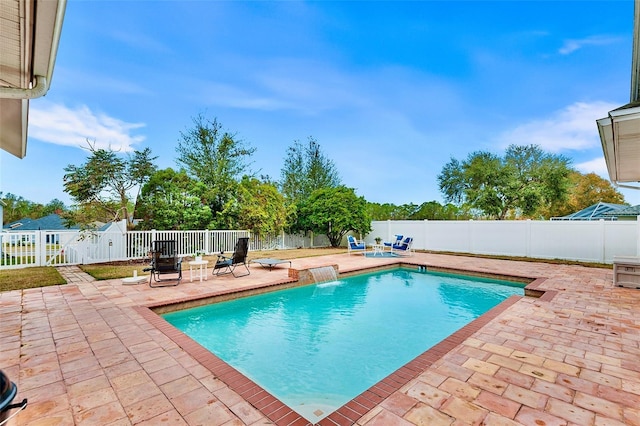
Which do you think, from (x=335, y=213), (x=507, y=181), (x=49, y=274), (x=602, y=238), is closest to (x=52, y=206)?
(x=49, y=274)

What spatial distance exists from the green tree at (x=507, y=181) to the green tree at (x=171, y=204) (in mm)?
17787

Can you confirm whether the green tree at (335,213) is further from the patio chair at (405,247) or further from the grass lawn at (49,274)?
the grass lawn at (49,274)

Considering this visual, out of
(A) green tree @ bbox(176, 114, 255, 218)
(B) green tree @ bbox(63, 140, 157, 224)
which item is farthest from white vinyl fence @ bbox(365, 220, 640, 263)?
(B) green tree @ bbox(63, 140, 157, 224)

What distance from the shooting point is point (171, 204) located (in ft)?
43.0

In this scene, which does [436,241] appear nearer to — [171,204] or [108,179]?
[171,204]

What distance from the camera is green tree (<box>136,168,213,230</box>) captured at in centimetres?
1302

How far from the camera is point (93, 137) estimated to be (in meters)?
12.8

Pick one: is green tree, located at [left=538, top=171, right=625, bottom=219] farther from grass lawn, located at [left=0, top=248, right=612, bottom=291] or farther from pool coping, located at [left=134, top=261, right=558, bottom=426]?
pool coping, located at [left=134, top=261, right=558, bottom=426]

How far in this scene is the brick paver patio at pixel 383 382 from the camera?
232cm

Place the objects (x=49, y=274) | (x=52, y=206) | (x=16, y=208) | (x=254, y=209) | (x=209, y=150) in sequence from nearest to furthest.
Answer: (x=49, y=274) → (x=254, y=209) → (x=209, y=150) → (x=16, y=208) → (x=52, y=206)

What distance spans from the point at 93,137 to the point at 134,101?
262 centimetres

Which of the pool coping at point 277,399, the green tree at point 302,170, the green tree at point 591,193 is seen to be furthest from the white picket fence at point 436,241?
the green tree at point 591,193

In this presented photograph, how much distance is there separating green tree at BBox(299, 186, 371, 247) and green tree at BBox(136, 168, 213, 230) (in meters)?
5.67

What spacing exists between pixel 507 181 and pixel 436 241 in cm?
907
